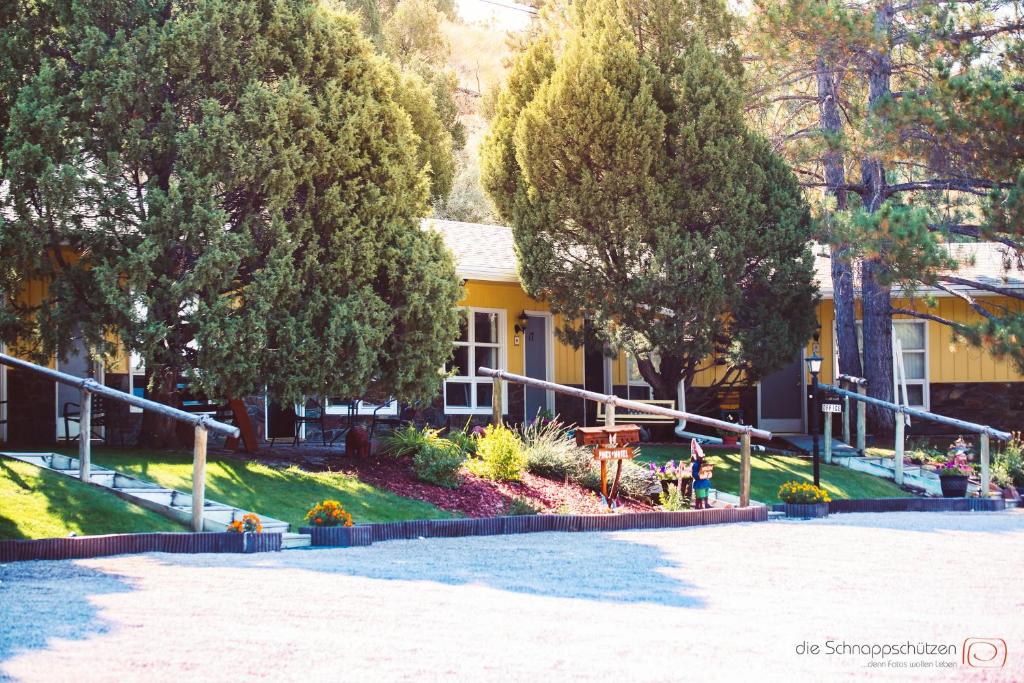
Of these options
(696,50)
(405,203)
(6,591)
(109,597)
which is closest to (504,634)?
(109,597)

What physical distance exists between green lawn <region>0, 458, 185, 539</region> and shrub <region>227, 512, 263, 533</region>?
627mm

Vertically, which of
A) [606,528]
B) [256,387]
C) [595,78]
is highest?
[595,78]

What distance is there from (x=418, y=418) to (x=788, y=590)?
11310 mm

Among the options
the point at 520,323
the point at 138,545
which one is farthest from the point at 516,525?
the point at 520,323

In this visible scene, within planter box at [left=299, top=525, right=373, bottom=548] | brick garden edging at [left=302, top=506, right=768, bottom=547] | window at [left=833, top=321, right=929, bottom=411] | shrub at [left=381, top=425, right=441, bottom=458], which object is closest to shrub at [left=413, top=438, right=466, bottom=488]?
shrub at [left=381, top=425, right=441, bottom=458]

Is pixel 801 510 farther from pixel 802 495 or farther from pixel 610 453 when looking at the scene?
pixel 610 453

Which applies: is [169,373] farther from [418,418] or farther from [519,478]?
[418,418]

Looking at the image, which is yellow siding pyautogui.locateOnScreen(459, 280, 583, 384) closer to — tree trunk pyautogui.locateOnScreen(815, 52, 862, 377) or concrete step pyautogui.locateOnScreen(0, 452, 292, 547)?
tree trunk pyautogui.locateOnScreen(815, 52, 862, 377)

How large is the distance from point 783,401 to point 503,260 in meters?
6.87

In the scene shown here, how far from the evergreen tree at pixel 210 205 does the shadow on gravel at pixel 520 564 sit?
3457 millimetres

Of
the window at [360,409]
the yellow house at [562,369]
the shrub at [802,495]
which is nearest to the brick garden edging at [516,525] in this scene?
the shrub at [802,495]

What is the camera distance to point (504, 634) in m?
6.91

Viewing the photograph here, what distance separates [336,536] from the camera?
1174cm

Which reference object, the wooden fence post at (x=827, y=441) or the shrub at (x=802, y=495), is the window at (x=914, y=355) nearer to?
the wooden fence post at (x=827, y=441)
